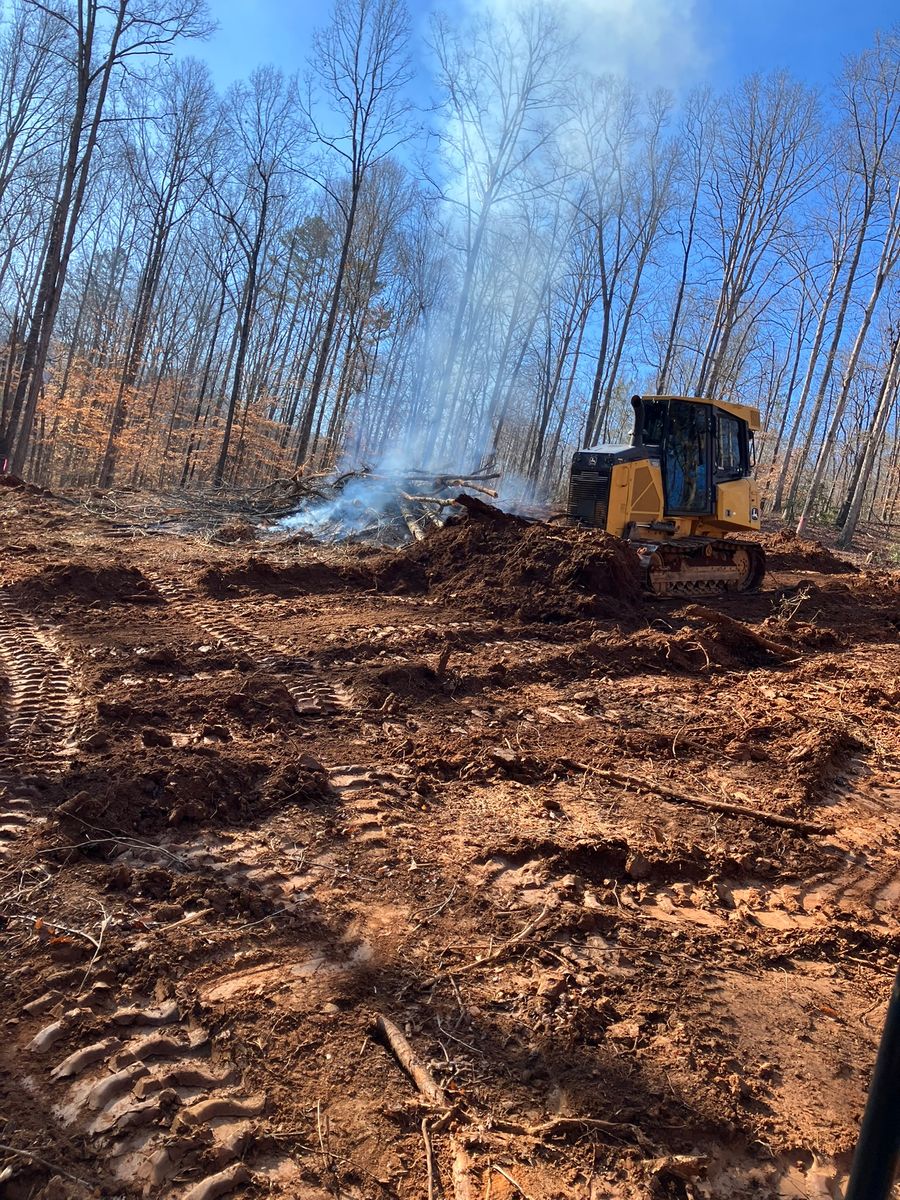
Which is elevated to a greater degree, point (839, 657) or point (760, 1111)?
point (839, 657)

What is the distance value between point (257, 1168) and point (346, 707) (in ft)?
12.4

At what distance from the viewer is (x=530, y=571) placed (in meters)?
9.84

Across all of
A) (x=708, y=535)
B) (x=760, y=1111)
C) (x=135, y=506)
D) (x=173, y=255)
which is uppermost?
(x=173, y=255)

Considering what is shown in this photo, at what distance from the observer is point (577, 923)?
10.4ft

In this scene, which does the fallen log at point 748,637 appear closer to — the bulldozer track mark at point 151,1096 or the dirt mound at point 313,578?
the dirt mound at point 313,578

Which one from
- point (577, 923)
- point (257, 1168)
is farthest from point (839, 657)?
point (257, 1168)

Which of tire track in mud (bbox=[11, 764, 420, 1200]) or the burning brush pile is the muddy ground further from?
the burning brush pile

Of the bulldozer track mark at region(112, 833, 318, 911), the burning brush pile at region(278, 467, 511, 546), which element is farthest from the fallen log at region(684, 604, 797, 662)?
the burning brush pile at region(278, 467, 511, 546)

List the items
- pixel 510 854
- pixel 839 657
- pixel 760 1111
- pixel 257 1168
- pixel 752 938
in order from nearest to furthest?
pixel 257 1168
pixel 760 1111
pixel 752 938
pixel 510 854
pixel 839 657

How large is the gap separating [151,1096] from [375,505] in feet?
48.5

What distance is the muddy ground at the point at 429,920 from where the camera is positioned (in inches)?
82.4

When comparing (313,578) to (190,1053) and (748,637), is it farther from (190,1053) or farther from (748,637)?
(190,1053)

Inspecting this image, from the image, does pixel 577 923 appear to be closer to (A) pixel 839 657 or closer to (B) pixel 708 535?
(A) pixel 839 657

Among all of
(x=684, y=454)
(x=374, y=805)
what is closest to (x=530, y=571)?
(x=684, y=454)
